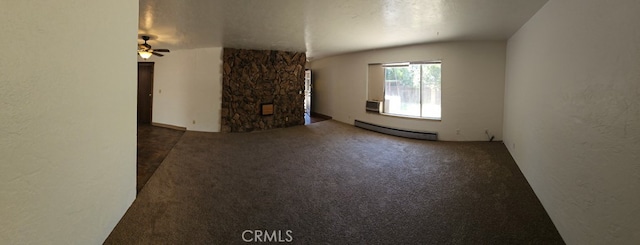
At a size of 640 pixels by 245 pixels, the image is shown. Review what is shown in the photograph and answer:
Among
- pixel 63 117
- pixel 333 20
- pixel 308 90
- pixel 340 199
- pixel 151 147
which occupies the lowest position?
pixel 340 199

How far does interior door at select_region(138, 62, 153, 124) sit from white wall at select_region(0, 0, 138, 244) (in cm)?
774

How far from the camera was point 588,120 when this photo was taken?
188cm

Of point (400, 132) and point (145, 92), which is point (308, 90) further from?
point (145, 92)

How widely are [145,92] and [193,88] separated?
2195 millimetres

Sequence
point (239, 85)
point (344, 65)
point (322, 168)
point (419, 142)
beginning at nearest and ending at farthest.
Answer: point (322, 168)
point (419, 142)
point (239, 85)
point (344, 65)

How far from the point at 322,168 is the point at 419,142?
2.67 meters

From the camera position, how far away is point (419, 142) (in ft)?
18.2

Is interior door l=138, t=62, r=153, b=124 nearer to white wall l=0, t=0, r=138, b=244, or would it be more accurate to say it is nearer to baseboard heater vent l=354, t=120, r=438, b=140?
baseboard heater vent l=354, t=120, r=438, b=140

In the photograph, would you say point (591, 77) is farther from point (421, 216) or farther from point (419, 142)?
point (419, 142)

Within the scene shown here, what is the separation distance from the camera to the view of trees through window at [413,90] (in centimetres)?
590

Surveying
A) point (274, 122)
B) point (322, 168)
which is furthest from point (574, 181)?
point (274, 122)

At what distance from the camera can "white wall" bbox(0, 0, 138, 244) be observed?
55 centimetres

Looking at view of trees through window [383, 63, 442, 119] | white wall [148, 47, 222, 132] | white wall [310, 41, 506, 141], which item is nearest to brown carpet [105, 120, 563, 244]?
white wall [310, 41, 506, 141]

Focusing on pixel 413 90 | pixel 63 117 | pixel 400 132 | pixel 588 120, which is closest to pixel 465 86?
pixel 413 90
